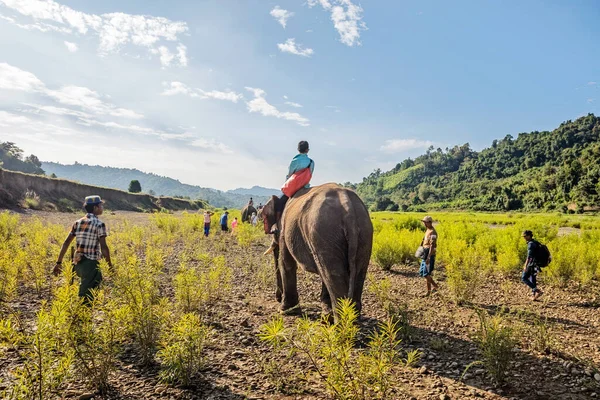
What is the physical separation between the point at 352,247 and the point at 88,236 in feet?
11.6

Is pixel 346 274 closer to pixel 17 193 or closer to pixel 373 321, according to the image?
Answer: pixel 373 321

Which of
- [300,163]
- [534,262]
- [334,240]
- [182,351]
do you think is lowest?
[182,351]

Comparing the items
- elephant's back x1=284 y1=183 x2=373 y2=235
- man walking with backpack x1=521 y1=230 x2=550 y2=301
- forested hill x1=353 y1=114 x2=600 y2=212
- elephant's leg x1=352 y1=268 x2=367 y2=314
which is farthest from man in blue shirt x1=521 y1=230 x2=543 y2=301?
forested hill x1=353 y1=114 x2=600 y2=212

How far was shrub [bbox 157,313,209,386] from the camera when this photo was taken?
9.96 feet

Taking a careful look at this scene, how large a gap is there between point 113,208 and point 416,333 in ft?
175

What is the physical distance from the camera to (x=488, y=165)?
116250 mm

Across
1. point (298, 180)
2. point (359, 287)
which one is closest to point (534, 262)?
point (359, 287)

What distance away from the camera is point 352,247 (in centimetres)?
388

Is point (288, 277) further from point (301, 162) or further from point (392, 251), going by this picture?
point (392, 251)

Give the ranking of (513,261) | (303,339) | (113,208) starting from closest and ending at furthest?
(303,339), (513,261), (113,208)

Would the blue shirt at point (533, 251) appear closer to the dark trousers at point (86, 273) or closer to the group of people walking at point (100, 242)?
the group of people walking at point (100, 242)

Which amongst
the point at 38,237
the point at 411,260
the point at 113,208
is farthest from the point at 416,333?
the point at 113,208

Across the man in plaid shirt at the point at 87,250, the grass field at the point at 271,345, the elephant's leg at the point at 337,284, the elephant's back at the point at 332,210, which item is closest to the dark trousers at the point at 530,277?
the grass field at the point at 271,345

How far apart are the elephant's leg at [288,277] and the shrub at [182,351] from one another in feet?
7.44
